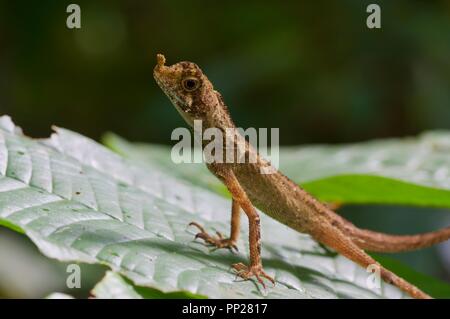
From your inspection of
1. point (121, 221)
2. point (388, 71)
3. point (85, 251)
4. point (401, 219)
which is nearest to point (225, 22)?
point (388, 71)

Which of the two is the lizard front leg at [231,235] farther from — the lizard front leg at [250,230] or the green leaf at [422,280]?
the green leaf at [422,280]

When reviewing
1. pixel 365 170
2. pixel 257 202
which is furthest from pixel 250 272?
pixel 365 170

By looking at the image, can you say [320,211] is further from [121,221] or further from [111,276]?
[111,276]

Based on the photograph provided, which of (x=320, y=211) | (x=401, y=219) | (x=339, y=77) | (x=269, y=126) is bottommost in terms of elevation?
(x=401, y=219)

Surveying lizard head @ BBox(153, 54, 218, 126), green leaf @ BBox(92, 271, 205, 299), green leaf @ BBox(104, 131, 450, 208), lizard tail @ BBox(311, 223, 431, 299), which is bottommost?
lizard tail @ BBox(311, 223, 431, 299)

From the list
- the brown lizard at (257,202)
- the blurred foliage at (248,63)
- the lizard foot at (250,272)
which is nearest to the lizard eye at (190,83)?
the brown lizard at (257,202)

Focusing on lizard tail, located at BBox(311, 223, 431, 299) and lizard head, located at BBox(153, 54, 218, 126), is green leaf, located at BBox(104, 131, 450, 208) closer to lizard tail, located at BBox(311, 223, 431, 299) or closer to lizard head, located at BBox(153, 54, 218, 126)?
lizard tail, located at BBox(311, 223, 431, 299)

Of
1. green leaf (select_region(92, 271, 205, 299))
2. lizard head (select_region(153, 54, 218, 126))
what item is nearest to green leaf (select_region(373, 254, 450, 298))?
lizard head (select_region(153, 54, 218, 126))
